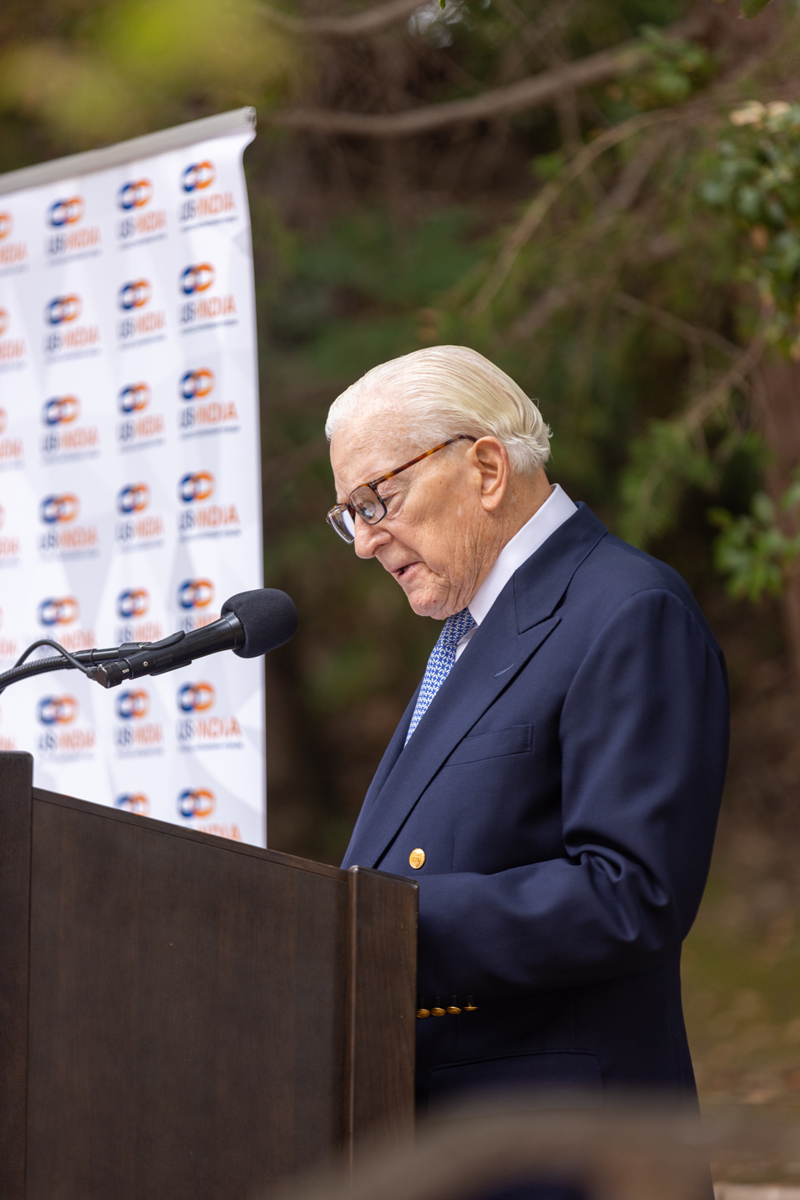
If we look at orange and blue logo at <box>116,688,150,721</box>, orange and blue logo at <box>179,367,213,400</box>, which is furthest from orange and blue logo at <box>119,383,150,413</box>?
orange and blue logo at <box>116,688,150,721</box>

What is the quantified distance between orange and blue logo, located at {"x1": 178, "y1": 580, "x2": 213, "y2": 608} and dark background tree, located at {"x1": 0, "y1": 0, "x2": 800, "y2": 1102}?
Answer: 1.11 m

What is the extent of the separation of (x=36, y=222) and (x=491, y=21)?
2561 millimetres

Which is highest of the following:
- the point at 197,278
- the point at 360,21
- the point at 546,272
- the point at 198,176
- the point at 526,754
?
the point at 360,21

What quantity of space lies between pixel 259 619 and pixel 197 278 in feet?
5.92

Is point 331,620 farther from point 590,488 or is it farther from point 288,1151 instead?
point 288,1151

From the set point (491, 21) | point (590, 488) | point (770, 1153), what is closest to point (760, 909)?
point (590, 488)

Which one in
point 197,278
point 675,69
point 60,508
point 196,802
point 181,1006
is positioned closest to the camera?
point 181,1006

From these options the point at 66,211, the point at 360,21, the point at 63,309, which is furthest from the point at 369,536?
the point at 360,21

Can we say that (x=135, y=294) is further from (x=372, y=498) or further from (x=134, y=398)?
(x=372, y=498)

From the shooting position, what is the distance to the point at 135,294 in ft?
10.8

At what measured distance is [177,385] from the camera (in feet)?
10.5

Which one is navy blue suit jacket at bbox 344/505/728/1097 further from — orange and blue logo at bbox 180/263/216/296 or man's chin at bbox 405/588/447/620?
orange and blue logo at bbox 180/263/216/296

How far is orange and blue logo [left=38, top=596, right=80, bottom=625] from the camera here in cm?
333

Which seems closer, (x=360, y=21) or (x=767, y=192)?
(x=767, y=192)
